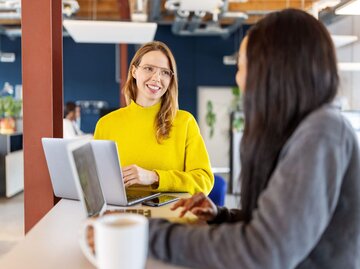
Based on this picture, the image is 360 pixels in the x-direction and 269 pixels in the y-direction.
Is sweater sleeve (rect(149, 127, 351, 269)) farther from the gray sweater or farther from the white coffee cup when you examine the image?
the white coffee cup

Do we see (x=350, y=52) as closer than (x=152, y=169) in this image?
No

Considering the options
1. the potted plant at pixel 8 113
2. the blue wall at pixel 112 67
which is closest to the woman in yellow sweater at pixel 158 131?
the potted plant at pixel 8 113

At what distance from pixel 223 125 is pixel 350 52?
467cm

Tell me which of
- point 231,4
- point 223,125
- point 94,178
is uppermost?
point 231,4

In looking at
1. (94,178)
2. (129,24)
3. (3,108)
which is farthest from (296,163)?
(3,108)

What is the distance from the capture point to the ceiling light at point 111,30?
4.80 meters

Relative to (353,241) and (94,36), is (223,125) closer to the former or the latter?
(94,36)

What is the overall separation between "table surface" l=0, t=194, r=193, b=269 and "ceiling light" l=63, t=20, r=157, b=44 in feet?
11.9

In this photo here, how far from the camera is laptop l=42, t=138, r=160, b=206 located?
1.49m

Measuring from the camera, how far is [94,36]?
17.4ft

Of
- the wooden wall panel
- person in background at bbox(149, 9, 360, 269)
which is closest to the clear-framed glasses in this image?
the wooden wall panel

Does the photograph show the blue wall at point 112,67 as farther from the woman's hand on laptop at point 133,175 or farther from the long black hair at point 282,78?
the long black hair at point 282,78

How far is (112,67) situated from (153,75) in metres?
8.54

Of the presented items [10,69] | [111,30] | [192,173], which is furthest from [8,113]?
[192,173]
